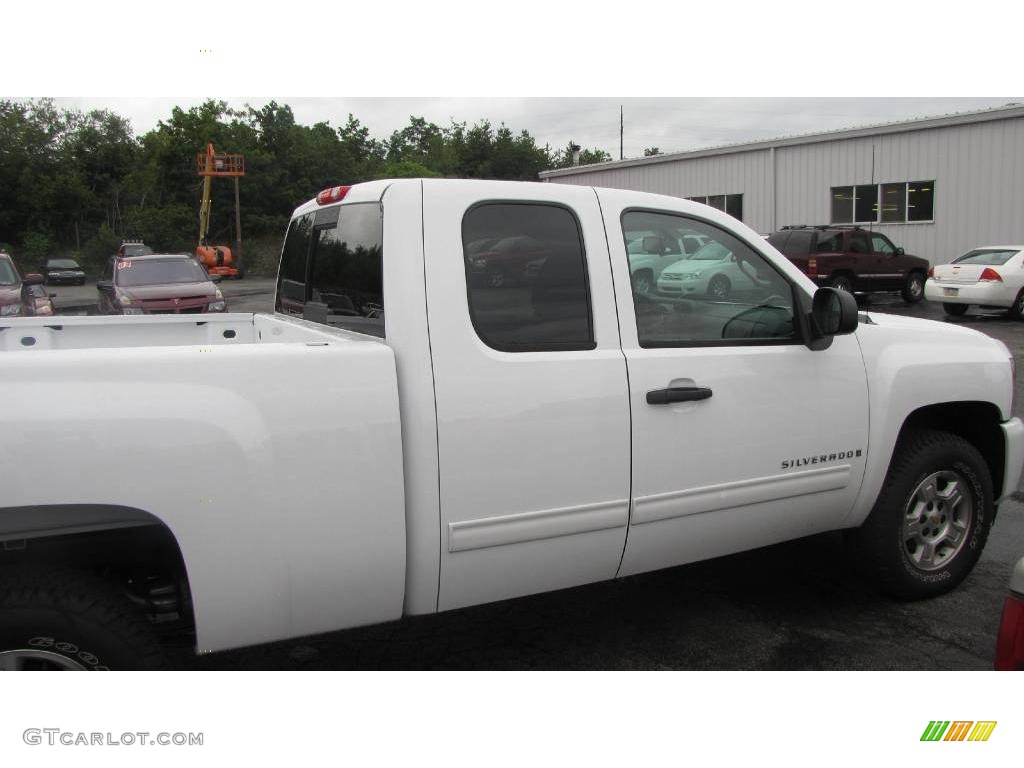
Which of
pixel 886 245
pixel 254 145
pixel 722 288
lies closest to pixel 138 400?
pixel 722 288

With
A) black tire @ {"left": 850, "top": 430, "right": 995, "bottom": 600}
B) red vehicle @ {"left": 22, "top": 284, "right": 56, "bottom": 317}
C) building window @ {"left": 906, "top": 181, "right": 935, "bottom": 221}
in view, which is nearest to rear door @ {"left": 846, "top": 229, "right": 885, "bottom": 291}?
building window @ {"left": 906, "top": 181, "right": 935, "bottom": 221}

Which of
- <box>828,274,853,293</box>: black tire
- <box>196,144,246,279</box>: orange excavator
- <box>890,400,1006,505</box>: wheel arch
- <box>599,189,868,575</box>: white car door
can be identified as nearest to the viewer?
<box>599,189,868,575</box>: white car door

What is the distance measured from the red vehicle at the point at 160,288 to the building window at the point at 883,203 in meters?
17.6

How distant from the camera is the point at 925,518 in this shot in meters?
4.23

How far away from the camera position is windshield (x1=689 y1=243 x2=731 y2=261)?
11.8ft

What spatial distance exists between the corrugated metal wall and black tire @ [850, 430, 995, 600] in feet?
67.3

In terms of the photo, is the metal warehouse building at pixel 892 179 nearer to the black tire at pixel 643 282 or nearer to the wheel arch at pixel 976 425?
the wheel arch at pixel 976 425

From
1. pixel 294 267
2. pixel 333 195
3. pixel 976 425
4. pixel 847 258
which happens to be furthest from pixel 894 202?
pixel 333 195

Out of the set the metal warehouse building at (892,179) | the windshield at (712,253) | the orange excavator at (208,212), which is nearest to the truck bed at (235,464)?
the windshield at (712,253)

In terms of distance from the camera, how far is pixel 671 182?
29812 millimetres

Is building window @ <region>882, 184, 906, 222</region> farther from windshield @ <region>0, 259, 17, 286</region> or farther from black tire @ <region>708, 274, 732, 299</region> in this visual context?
black tire @ <region>708, 274, 732, 299</region>

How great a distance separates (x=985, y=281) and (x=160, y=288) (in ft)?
50.8

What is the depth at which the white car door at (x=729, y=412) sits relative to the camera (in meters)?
3.33

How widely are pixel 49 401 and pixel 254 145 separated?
→ 59.6 metres
